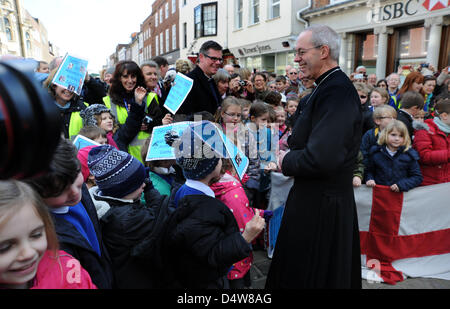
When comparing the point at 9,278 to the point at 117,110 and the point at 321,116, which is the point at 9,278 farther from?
the point at 117,110

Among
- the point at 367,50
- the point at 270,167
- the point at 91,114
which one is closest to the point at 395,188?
the point at 270,167

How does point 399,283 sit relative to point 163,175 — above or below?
below

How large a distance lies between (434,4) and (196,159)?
10673mm

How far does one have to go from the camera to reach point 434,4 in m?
8.95

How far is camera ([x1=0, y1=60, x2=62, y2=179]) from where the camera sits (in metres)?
0.41

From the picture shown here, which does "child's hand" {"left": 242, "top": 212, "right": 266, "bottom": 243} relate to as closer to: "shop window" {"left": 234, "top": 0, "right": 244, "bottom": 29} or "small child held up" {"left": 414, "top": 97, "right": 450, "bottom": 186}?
"small child held up" {"left": 414, "top": 97, "right": 450, "bottom": 186}

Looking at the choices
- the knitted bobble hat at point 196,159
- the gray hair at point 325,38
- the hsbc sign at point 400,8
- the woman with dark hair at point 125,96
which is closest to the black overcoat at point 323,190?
the gray hair at point 325,38

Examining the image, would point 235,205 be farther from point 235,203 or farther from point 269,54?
point 269,54

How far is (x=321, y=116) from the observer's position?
1752mm

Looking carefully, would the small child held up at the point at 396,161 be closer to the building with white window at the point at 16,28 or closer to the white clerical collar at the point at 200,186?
the white clerical collar at the point at 200,186

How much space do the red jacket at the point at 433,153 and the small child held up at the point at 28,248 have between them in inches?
135
